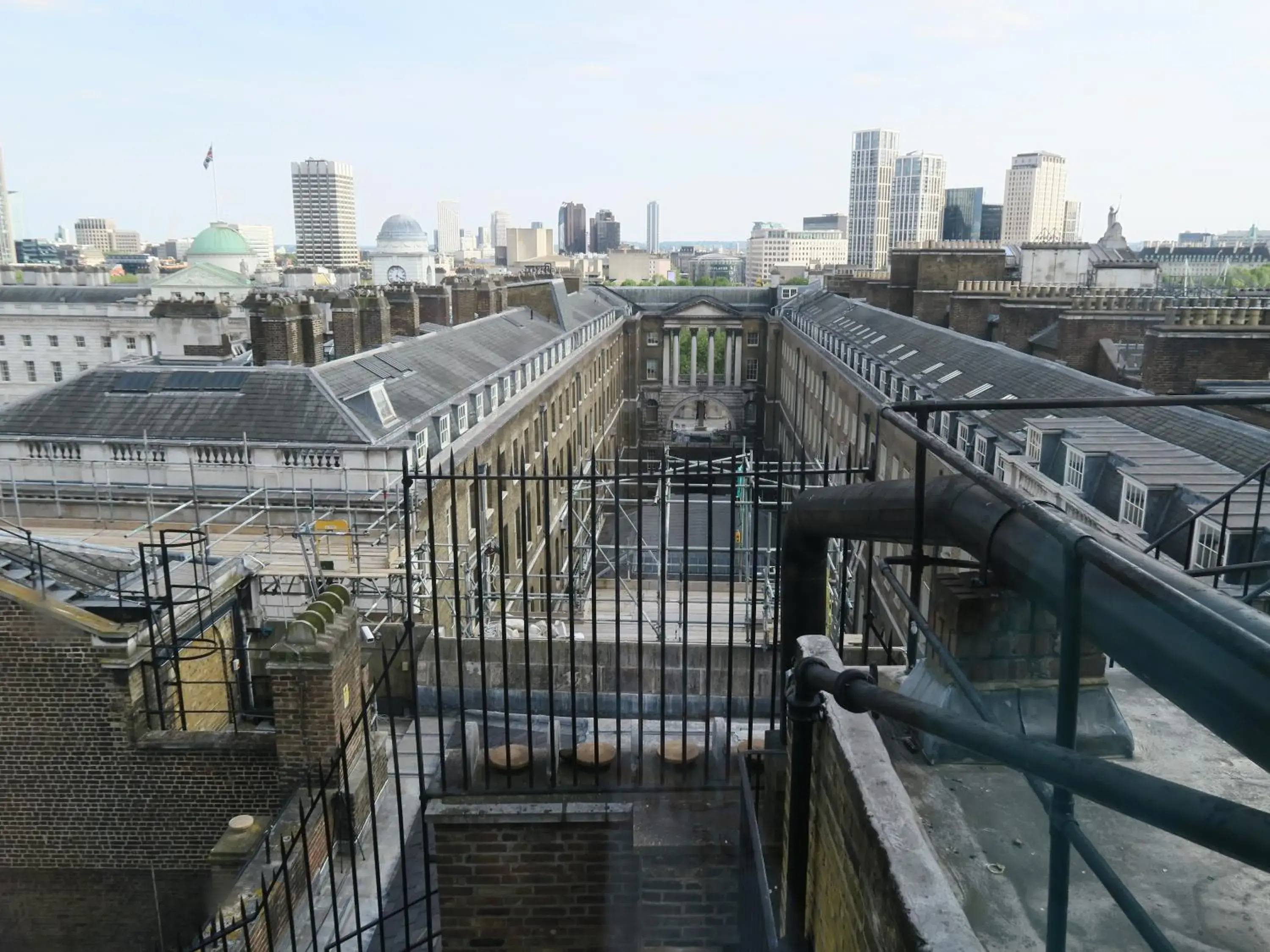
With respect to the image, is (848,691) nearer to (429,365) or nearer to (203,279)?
(429,365)

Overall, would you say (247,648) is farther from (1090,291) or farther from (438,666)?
(1090,291)

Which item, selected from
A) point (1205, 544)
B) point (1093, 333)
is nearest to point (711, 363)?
point (1093, 333)

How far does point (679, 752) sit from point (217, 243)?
11772 centimetres

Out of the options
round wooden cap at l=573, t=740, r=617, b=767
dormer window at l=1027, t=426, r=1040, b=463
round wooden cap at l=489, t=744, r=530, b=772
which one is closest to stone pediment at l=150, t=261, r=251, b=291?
dormer window at l=1027, t=426, r=1040, b=463

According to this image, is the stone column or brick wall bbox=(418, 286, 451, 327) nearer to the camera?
brick wall bbox=(418, 286, 451, 327)

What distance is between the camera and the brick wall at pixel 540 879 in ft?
22.4

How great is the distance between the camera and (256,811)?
10.6 m

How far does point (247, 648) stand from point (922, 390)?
20.3 meters

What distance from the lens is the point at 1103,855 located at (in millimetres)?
3535

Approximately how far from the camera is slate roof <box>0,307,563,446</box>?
20.1m

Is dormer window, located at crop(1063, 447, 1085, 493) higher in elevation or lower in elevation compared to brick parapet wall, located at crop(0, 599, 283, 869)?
higher

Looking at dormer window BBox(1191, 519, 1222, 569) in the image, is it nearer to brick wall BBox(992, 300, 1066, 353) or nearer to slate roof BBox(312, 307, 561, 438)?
slate roof BBox(312, 307, 561, 438)

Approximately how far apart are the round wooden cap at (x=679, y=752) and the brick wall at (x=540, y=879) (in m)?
0.72

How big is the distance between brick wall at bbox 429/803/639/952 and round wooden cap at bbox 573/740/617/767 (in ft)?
1.42
